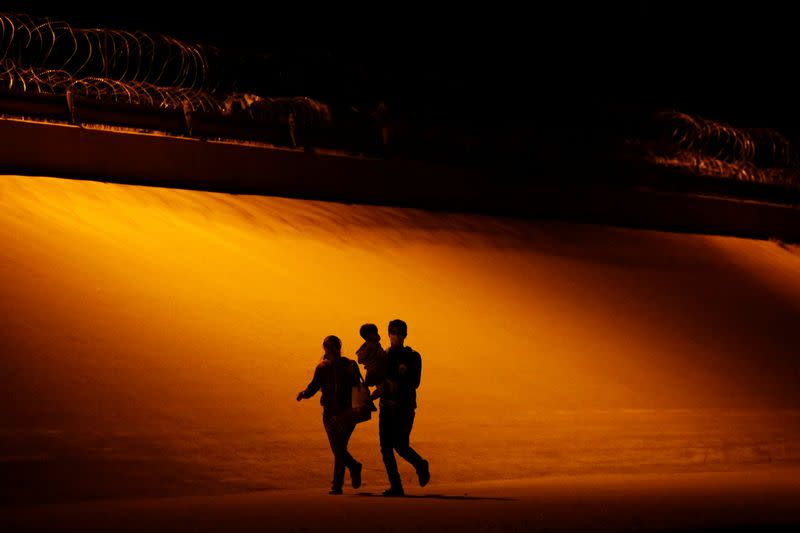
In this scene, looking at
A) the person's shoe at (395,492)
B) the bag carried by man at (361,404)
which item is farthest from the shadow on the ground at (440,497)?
the bag carried by man at (361,404)

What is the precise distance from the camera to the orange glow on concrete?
34.2 ft

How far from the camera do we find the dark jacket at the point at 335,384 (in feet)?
30.5

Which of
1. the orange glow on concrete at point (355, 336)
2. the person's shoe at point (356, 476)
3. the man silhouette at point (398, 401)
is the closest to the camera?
the man silhouette at point (398, 401)

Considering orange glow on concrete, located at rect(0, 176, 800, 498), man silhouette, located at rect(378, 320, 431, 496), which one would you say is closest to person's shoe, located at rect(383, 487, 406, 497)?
man silhouette, located at rect(378, 320, 431, 496)

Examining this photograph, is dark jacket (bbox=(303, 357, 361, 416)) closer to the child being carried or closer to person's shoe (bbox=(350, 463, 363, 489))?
the child being carried

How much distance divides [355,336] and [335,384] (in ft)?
12.3

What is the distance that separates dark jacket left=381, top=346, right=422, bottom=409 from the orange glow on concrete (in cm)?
137

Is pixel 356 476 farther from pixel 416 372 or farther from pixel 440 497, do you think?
pixel 416 372

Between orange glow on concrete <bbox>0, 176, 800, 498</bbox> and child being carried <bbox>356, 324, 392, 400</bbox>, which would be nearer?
child being carried <bbox>356, 324, 392, 400</bbox>

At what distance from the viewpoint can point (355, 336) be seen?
42.8 feet

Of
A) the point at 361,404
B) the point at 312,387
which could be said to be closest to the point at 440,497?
the point at 361,404

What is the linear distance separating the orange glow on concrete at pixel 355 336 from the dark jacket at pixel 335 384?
107cm

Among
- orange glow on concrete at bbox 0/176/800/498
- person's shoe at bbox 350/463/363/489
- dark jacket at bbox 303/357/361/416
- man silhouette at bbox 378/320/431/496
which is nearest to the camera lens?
man silhouette at bbox 378/320/431/496

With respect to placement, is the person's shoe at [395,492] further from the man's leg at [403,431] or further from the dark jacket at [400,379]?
the dark jacket at [400,379]
